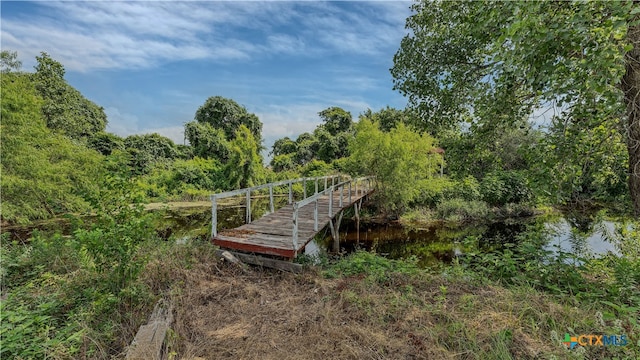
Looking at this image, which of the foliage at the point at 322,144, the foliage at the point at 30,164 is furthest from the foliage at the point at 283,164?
the foliage at the point at 30,164

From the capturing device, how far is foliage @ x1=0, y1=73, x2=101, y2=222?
4.96 metres

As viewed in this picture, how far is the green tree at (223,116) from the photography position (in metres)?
26.1

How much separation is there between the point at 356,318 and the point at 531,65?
3.21 metres

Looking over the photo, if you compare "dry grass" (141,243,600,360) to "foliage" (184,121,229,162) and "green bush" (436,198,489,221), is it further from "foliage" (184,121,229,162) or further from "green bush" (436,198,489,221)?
"foliage" (184,121,229,162)

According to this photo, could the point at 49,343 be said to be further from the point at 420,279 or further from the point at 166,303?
the point at 420,279

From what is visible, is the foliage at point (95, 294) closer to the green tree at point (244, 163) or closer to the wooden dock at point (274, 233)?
the wooden dock at point (274, 233)

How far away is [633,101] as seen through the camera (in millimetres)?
2838

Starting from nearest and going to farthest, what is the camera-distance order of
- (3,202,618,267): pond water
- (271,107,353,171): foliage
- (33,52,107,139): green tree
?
(3,202,618,267): pond water
(33,52,107,139): green tree
(271,107,353,171): foliage

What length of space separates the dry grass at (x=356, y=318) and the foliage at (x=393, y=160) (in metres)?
8.84

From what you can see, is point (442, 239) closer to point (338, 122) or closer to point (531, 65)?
point (531, 65)

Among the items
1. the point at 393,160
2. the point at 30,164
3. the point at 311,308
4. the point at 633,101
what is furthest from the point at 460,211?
the point at 30,164

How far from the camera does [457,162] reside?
498cm

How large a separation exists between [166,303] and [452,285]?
3.82m

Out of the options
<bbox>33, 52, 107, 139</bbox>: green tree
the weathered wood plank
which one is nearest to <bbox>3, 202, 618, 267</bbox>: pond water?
the weathered wood plank
